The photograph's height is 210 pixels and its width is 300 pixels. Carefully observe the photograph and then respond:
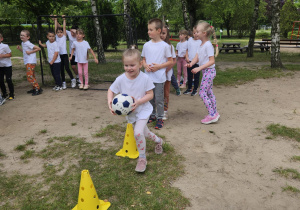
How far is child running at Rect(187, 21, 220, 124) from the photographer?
15.6 ft

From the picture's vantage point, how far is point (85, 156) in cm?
397

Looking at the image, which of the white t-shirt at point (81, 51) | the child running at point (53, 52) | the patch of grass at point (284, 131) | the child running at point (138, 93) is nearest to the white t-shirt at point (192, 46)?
the white t-shirt at point (81, 51)

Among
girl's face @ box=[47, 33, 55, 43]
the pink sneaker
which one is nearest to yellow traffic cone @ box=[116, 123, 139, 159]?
the pink sneaker

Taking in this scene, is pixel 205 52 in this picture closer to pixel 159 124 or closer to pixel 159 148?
pixel 159 124

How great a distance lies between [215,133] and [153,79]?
4.90 feet

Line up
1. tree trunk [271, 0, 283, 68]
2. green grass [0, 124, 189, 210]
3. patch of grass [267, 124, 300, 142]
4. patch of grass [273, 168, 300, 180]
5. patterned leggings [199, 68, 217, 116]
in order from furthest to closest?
tree trunk [271, 0, 283, 68], patterned leggings [199, 68, 217, 116], patch of grass [267, 124, 300, 142], patch of grass [273, 168, 300, 180], green grass [0, 124, 189, 210]

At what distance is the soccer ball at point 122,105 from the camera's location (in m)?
3.19

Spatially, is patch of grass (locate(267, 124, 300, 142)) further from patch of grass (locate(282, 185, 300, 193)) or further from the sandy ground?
patch of grass (locate(282, 185, 300, 193))

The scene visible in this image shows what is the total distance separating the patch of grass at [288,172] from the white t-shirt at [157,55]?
2.42m

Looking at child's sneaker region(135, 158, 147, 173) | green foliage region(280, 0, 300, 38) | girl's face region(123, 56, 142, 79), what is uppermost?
green foliage region(280, 0, 300, 38)

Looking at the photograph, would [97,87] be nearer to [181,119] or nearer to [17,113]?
[17,113]

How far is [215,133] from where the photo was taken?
4.71 metres

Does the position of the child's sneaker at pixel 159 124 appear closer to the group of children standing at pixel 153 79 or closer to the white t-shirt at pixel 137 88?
the group of children standing at pixel 153 79

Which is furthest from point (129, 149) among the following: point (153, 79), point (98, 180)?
point (153, 79)
